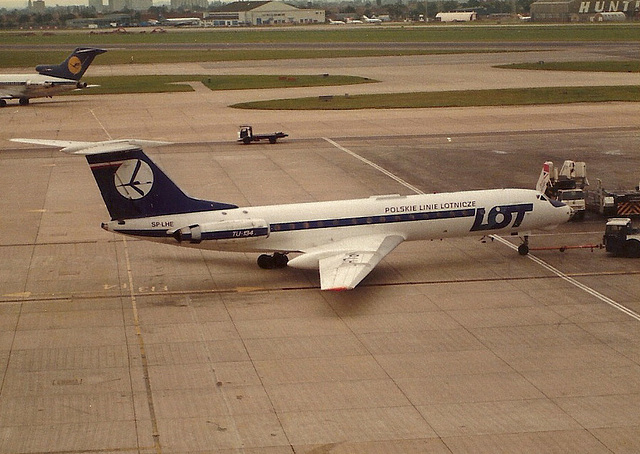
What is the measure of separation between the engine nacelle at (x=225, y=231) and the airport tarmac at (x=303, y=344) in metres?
1.94

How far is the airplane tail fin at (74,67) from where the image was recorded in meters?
95.7

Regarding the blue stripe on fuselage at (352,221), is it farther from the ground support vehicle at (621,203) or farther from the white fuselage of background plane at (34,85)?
the white fuselage of background plane at (34,85)

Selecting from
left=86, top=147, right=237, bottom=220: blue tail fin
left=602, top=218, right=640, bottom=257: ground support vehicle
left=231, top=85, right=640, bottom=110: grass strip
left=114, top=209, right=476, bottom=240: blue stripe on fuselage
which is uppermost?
left=86, top=147, right=237, bottom=220: blue tail fin

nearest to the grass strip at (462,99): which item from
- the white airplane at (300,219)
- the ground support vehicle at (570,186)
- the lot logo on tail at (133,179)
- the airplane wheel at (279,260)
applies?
the ground support vehicle at (570,186)

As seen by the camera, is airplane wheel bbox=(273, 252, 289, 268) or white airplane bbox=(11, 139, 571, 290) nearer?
white airplane bbox=(11, 139, 571, 290)

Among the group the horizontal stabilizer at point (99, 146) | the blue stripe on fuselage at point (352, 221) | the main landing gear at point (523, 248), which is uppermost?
the horizontal stabilizer at point (99, 146)

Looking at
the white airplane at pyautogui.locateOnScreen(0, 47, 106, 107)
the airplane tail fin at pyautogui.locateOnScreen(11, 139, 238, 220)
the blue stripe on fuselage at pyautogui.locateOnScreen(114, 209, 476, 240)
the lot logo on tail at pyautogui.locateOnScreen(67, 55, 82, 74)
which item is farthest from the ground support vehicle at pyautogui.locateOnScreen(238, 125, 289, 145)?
the airplane tail fin at pyautogui.locateOnScreen(11, 139, 238, 220)

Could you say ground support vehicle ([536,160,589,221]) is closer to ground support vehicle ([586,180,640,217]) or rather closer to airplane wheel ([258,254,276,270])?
ground support vehicle ([586,180,640,217])

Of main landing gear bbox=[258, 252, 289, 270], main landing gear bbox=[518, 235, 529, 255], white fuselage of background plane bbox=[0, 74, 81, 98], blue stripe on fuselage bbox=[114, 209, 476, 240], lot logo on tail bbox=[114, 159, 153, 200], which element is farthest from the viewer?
white fuselage of background plane bbox=[0, 74, 81, 98]

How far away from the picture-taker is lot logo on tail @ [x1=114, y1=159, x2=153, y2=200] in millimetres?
33844

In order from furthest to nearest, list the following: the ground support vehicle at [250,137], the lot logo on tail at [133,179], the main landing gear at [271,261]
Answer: the ground support vehicle at [250,137] < the main landing gear at [271,261] < the lot logo on tail at [133,179]

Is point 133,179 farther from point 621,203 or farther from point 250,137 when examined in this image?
point 250,137

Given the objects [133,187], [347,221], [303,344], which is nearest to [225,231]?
[133,187]

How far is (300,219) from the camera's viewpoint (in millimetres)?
35844
